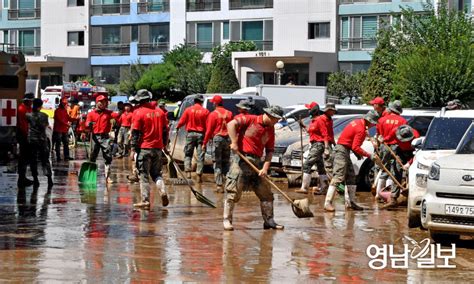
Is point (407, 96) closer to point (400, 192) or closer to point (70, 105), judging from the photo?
point (70, 105)

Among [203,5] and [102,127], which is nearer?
[102,127]

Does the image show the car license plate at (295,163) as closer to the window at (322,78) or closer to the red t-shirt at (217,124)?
the red t-shirt at (217,124)

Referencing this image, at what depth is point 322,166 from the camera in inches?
752

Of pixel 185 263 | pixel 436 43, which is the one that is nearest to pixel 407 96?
pixel 436 43

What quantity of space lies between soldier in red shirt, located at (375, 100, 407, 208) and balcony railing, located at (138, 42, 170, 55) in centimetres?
4273

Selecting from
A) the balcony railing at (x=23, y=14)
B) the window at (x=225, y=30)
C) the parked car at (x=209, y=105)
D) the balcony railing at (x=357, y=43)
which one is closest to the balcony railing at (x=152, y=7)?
the window at (x=225, y=30)

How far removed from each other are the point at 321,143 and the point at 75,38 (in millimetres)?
47170

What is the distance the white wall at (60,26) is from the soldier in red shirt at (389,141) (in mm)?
47168

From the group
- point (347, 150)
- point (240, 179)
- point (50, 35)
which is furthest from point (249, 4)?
point (240, 179)

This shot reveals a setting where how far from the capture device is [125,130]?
29297 millimetres

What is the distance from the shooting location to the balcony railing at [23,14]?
65.2m

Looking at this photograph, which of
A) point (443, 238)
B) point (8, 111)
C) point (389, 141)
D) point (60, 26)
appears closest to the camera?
point (443, 238)

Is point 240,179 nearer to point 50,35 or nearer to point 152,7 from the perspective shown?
point 152,7

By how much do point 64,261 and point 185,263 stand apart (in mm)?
1291
